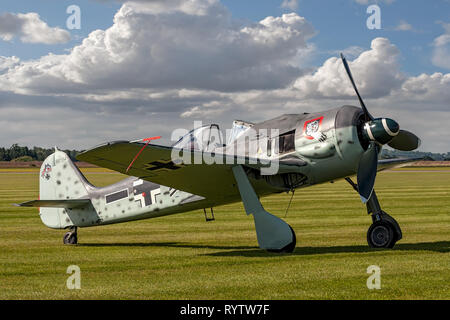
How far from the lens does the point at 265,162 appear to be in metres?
10.4

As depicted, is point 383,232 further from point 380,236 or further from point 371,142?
point 371,142

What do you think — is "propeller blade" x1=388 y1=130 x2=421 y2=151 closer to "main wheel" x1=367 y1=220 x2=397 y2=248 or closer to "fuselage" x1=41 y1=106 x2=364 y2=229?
"main wheel" x1=367 y1=220 x2=397 y2=248

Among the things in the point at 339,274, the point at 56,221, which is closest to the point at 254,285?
the point at 339,274

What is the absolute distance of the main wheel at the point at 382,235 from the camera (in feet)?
36.8

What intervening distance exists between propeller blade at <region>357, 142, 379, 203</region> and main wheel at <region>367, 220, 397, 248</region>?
1.33 m

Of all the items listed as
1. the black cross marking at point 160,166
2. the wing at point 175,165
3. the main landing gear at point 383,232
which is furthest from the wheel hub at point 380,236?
the black cross marking at point 160,166

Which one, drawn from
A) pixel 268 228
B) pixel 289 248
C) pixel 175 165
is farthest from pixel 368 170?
pixel 175 165

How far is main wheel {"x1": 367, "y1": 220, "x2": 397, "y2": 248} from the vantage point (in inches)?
442

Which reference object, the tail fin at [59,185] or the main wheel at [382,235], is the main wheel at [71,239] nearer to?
the tail fin at [59,185]

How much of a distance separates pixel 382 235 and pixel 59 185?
8947 millimetres

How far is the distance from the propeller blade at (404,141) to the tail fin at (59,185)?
26.1 ft

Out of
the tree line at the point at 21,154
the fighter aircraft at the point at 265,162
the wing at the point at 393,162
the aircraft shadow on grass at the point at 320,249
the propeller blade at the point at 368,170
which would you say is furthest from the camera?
the tree line at the point at 21,154

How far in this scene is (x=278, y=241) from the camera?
401 inches

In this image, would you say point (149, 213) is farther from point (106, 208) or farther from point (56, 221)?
point (56, 221)
